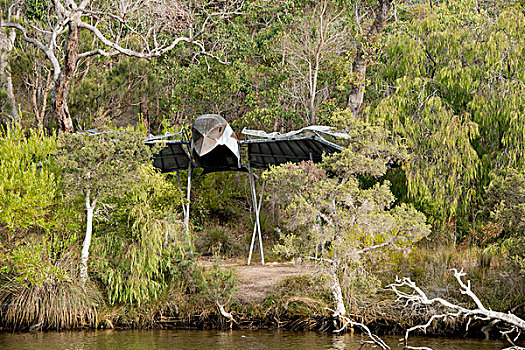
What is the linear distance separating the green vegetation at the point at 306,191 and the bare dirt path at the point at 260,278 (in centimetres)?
20

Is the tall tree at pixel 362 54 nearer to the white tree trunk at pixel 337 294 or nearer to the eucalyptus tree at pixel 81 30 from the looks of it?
the eucalyptus tree at pixel 81 30

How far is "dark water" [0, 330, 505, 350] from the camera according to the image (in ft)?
33.5

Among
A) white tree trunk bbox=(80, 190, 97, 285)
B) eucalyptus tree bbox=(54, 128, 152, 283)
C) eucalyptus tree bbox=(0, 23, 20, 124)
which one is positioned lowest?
white tree trunk bbox=(80, 190, 97, 285)

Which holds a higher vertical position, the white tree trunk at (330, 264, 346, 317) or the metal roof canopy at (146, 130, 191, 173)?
the metal roof canopy at (146, 130, 191, 173)

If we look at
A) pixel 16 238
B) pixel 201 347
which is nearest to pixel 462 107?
pixel 201 347

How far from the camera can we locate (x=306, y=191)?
12.2 metres

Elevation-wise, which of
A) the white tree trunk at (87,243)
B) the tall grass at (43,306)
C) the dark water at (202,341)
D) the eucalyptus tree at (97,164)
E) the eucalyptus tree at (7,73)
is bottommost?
the dark water at (202,341)

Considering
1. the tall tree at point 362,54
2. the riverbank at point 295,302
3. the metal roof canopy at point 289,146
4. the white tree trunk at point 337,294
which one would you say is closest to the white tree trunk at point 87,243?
the riverbank at point 295,302

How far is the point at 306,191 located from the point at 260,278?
2562 millimetres

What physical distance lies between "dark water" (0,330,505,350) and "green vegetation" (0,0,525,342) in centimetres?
51

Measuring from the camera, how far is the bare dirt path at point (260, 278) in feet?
41.1

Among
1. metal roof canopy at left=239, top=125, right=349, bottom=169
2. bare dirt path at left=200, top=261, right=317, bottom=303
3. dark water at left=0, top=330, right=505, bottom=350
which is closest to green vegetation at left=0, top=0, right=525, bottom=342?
bare dirt path at left=200, top=261, right=317, bottom=303

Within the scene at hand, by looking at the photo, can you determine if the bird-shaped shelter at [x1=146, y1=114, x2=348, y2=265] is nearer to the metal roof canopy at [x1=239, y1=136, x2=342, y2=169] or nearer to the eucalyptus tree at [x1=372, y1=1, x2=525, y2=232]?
the metal roof canopy at [x1=239, y1=136, x2=342, y2=169]

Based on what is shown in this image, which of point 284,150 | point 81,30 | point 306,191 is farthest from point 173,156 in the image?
point 81,30
